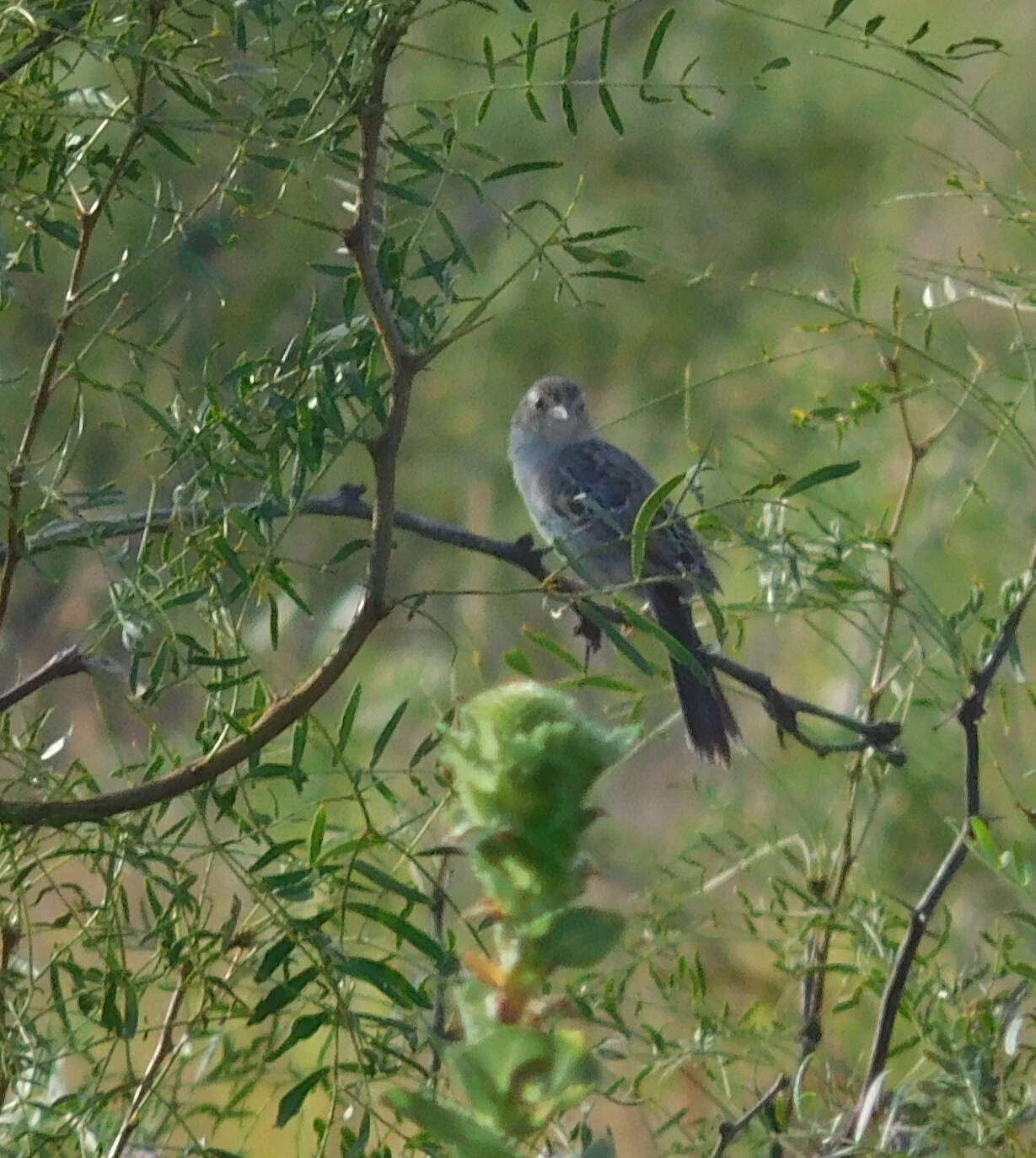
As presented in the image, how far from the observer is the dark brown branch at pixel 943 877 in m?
0.93

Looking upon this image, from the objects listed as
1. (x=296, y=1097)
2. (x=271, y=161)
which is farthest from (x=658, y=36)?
(x=296, y=1097)

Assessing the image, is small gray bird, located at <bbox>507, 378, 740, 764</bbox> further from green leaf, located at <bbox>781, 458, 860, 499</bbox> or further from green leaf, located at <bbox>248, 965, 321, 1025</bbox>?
green leaf, located at <bbox>248, 965, 321, 1025</bbox>

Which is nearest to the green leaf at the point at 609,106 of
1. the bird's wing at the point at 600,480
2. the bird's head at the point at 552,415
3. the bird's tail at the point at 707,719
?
the bird's tail at the point at 707,719

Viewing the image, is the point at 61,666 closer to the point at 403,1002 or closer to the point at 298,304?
the point at 403,1002

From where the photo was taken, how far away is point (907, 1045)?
932 mm

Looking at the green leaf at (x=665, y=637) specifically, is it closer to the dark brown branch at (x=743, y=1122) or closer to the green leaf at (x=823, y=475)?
the green leaf at (x=823, y=475)

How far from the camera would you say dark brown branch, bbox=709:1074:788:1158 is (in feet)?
2.84

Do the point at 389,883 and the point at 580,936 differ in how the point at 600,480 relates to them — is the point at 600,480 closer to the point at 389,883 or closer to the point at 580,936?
the point at 389,883

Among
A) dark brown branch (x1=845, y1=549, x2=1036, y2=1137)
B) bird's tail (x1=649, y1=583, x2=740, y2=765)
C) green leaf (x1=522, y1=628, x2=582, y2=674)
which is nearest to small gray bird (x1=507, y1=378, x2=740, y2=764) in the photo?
bird's tail (x1=649, y1=583, x2=740, y2=765)

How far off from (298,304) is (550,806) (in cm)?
306

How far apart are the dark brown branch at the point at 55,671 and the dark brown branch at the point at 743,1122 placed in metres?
0.40

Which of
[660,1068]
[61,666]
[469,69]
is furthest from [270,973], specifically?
[469,69]

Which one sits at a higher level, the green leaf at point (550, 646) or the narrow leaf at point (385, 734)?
the green leaf at point (550, 646)

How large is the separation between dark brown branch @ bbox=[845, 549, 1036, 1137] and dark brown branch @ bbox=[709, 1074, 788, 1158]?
0.05 meters
